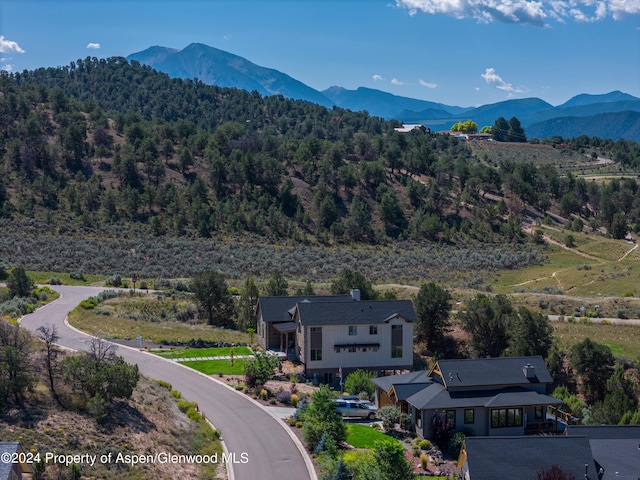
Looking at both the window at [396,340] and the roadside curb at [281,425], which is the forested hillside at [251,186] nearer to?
the window at [396,340]

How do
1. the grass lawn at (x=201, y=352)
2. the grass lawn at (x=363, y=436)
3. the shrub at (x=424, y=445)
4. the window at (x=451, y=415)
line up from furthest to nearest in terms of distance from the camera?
the grass lawn at (x=201, y=352), the window at (x=451, y=415), the shrub at (x=424, y=445), the grass lawn at (x=363, y=436)

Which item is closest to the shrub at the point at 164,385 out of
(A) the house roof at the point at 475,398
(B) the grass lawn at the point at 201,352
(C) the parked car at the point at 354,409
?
(C) the parked car at the point at 354,409

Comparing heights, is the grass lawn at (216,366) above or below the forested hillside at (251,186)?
below

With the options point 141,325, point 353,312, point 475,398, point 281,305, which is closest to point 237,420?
point 475,398

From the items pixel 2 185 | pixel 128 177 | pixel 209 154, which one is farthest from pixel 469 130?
pixel 2 185

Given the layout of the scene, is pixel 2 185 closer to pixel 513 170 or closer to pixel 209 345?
pixel 209 345

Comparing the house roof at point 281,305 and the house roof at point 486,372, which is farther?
the house roof at point 281,305
